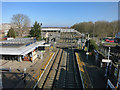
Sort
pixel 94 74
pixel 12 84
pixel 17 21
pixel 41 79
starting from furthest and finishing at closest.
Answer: pixel 17 21, pixel 94 74, pixel 41 79, pixel 12 84

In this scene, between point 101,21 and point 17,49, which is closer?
point 17,49

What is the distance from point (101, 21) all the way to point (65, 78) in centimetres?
3510

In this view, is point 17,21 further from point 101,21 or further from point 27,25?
point 101,21

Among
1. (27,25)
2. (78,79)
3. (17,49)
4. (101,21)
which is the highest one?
(101,21)

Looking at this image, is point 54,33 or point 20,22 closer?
point 20,22

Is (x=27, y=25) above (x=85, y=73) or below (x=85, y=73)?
above

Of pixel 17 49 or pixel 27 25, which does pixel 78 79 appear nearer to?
pixel 17 49

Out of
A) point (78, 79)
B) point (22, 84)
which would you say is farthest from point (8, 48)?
point (78, 79)

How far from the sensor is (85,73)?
9.17 metres

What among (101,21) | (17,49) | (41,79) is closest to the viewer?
(41,79)

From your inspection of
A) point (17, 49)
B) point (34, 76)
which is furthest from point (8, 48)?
point (34, 76)

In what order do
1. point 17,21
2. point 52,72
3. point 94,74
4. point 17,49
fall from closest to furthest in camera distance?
point 94,74, point 52,72, point 17,49, point 17,21

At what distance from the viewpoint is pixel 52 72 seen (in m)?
9.81

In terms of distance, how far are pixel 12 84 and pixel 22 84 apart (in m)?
0.67
